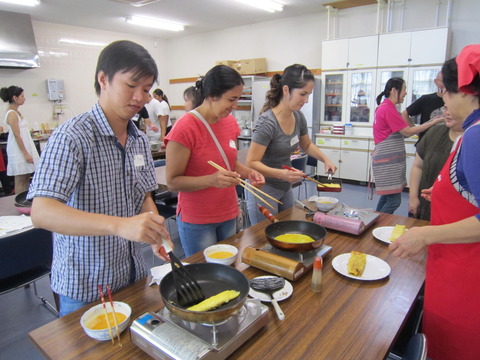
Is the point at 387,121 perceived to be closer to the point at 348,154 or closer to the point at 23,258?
the point at 348,154

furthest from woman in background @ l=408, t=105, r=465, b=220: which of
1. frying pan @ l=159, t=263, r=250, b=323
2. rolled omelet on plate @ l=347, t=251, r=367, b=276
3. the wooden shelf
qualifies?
the wooden shelf

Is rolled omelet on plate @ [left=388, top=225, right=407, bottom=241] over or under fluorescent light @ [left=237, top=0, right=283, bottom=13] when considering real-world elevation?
under

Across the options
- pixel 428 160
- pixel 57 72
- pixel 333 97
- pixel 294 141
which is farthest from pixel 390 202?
pixel 57 72

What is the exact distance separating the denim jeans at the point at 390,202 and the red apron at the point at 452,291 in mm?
2132

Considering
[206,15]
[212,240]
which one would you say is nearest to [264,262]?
[212,240]

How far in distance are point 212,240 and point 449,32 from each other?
5.03 metres

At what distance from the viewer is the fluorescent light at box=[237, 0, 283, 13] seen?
531 cm

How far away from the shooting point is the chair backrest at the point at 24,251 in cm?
178

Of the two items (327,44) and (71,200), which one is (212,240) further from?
(327,44)

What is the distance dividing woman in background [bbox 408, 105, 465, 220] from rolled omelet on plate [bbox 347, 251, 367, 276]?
3.99ft

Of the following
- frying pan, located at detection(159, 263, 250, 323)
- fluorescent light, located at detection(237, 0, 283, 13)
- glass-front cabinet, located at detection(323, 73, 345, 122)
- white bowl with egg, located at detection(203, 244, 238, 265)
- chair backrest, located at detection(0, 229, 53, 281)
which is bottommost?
chair backrest, located at detection(0, 229, 53, 281)

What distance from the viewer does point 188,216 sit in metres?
1.75

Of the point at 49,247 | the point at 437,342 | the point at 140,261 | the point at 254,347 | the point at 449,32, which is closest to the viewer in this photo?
the point at 254,347

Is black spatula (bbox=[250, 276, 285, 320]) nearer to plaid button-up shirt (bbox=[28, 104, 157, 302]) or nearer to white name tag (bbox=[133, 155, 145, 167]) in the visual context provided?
plaid button-up shirt (bbox=[28, 104, 157, 302])
